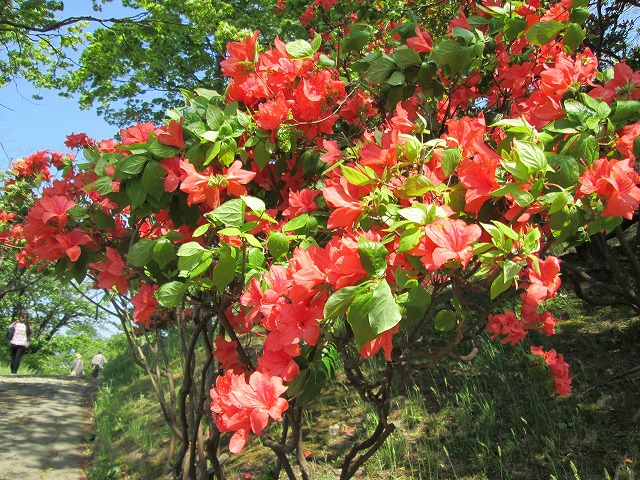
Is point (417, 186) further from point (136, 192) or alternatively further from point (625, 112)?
point (136, 192)

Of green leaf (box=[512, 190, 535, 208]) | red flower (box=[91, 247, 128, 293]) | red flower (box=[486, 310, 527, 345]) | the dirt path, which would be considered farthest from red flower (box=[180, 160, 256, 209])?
the dirt path

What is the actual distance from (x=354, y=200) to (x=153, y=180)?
67cm

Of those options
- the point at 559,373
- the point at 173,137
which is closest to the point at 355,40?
the point at 173,137

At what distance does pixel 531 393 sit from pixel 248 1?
6842mm

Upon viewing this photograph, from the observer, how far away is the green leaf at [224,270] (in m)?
1.06

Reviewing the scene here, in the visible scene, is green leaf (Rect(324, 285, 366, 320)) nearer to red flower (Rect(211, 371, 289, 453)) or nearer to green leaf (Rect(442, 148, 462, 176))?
red flower (Rect(211, 371, 289, 453))

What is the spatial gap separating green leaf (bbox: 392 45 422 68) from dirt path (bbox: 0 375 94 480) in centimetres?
433

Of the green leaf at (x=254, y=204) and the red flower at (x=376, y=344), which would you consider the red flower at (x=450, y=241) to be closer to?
the red flower at (x=376, y=344)

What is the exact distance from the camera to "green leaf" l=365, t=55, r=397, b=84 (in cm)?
161

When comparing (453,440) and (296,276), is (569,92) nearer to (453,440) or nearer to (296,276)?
(296,276)

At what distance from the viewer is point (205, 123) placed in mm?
1422

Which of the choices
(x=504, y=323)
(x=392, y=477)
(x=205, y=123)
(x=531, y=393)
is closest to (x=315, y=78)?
(x=205, y=123)

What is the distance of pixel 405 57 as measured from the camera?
1601mm

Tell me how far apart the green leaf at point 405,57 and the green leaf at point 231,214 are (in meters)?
0.86
